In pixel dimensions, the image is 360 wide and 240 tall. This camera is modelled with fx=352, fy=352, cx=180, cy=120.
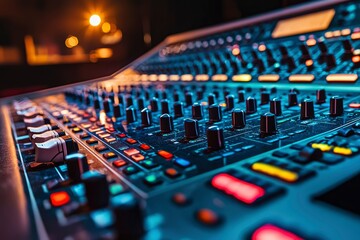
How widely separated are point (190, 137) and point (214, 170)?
0.78ft

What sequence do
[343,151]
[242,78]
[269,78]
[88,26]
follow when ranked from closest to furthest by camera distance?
[343,151], [269,78], [242,78], [88,26]

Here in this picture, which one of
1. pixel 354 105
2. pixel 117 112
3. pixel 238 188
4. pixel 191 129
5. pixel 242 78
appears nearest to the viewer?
pixel 238 188

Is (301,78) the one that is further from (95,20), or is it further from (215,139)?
(95,20)

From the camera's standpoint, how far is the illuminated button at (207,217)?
41cm

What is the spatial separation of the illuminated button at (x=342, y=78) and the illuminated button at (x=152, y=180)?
85 cm

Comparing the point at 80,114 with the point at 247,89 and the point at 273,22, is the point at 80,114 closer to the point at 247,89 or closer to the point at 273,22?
the point at 247,89

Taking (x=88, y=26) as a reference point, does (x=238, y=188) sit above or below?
below

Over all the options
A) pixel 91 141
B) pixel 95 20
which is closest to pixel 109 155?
pixel 91 141

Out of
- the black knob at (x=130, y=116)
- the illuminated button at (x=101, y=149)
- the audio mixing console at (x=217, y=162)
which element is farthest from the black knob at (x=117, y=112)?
the illuminated button at (x=101, y=149)

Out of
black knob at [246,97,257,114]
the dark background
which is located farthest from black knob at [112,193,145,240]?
the dark background

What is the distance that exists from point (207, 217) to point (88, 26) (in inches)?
126

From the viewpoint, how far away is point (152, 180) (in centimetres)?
55

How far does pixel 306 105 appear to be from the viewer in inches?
35.5

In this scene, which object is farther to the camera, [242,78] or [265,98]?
[242,78]
